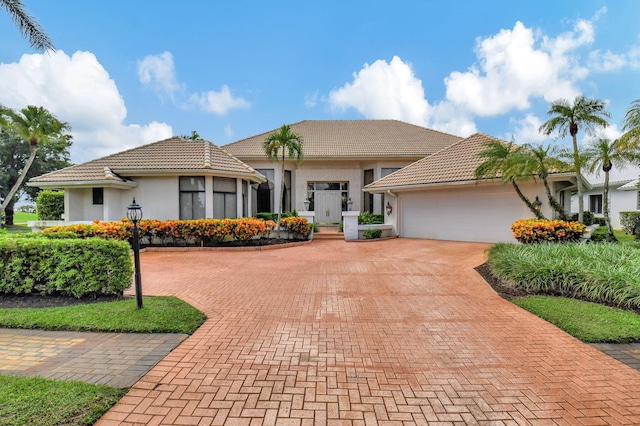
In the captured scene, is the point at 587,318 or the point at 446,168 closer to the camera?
the point at 587,318

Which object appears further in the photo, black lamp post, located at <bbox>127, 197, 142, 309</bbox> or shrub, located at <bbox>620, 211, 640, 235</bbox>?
shrub, located at <bbox>620, 211, 640, 235</bbox>

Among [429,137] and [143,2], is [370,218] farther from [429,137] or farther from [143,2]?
[143,2]

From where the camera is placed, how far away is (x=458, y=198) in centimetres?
1430

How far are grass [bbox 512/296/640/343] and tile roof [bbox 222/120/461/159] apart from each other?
13858mm

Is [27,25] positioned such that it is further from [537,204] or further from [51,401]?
[537,204]

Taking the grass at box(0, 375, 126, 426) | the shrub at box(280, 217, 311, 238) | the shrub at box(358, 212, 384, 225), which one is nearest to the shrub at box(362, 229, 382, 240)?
the shrub at box(358, 212, 384, 225)

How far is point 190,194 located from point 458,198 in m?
12.4

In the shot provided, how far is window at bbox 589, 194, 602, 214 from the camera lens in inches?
864

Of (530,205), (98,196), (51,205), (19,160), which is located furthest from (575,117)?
(19,160)

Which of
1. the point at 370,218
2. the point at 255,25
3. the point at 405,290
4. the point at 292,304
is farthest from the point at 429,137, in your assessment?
the point at 292,304

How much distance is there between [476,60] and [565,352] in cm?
1612

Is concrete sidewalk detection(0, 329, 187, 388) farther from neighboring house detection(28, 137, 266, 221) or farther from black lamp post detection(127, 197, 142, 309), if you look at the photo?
neighboring house detection(28, 137, 266, 221)

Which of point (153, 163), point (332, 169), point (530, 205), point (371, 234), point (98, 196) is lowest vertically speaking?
point (371, 234)

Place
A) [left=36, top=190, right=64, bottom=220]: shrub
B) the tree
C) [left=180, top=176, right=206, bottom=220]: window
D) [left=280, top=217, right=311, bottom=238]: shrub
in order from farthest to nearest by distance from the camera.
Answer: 1. the tree
2. [left=36, top=190, right=64, bottom=220]: shrub
3. [left=280, top=217, right=311, bottom=238]: shrub
4. [left=180, top=176, right=206, bottom=220]: window
